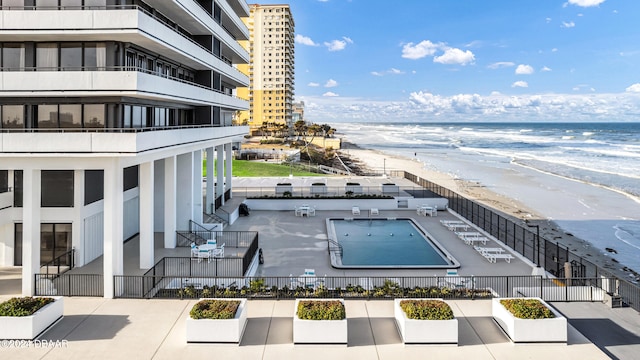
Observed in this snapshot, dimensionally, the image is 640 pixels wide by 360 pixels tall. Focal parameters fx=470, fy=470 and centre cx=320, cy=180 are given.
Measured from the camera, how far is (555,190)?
58.1m

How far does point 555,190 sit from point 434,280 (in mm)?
43462

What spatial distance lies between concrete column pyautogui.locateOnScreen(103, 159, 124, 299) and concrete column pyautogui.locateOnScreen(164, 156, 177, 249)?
634 centimetres

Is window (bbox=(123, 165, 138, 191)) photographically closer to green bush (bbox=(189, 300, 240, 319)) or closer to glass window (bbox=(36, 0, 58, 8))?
glass window (bbox=(36, 0, 58, 8))

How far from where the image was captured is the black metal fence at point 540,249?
1941 cm

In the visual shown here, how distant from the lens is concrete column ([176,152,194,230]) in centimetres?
2836

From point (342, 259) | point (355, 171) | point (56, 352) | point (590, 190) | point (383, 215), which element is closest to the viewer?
point (56, 352)

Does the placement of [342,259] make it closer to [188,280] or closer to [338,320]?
[188,280]

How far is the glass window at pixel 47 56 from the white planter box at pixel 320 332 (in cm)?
1410

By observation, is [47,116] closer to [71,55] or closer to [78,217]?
[71,55]

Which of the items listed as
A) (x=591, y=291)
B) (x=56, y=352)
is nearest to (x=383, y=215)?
(x=591, y=291)

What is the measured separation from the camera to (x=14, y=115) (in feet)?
61.3

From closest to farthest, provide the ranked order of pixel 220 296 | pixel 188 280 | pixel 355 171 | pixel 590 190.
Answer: pixel 220 296 → pixel 188 280 → pixel 590 190 → pixel 355 171

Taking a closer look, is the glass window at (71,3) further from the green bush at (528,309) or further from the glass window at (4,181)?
the green bush at (528,309)

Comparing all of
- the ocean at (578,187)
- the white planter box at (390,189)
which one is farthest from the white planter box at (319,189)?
the ocean at (578,187)
